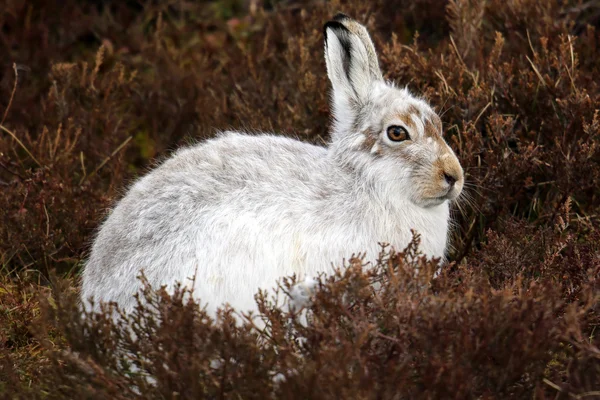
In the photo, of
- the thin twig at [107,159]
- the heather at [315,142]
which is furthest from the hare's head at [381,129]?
the thin twig at [107,159]

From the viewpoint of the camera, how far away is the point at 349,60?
4.29 metres

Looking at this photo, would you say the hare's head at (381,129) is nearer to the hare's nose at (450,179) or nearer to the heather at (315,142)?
the hare's nose at (450,179)

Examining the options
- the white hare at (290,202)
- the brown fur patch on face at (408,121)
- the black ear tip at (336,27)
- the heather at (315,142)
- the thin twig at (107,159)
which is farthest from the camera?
the thin twig at (107,159)

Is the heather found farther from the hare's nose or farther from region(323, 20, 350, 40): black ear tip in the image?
region(323, 20, 350, 40): black ear tip

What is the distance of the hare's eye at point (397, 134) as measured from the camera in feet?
13.1

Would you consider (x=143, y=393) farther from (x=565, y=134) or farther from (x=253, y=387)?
(x=565, y=134)

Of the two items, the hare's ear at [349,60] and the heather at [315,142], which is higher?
the hare's ear at [349,60]


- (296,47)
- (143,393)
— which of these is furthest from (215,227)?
(296,47)

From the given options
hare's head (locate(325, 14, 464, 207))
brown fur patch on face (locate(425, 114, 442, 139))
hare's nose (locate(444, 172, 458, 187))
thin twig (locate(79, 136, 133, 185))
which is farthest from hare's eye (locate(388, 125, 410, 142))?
thin twig (locate(79, 136, 133, 185))

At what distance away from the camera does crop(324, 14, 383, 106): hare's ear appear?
13.7 feet

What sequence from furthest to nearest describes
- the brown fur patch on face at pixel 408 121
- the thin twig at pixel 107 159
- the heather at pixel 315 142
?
the thin twig at pixel 107 159 < the brown fur patch on face at pixel 408 121 < the heather at pixel 315 142

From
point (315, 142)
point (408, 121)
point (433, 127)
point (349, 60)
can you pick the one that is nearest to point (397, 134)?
point (408, 121)

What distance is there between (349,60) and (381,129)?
0.46 metres

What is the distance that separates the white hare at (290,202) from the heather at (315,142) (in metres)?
0.17
